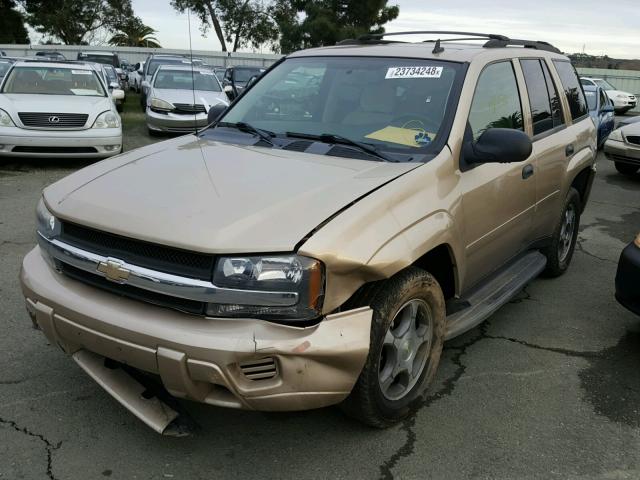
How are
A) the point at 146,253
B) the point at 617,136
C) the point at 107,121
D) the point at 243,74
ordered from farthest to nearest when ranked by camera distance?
1. the point at 243,74
2. the point at 617,136
3. the point at 107,121
4. the point at 146,253

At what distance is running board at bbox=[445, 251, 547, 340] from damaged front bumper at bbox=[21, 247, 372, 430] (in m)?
1.04

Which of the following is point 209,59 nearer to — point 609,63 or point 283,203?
point 609,63

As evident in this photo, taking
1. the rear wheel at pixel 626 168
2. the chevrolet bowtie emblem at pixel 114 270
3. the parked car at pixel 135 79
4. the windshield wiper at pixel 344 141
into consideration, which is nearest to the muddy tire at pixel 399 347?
the windshield wiper at pixel 344 141

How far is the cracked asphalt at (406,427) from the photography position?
2.75 meters

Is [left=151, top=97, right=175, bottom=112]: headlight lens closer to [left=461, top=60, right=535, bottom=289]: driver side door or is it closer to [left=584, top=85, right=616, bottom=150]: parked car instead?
[left=584, top=85, right=616, bottom=150]: parked car

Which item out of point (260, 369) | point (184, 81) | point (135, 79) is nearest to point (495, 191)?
point (260, 369)

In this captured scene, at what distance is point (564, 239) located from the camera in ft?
17.7

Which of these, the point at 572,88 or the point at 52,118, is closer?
the point at 572,88

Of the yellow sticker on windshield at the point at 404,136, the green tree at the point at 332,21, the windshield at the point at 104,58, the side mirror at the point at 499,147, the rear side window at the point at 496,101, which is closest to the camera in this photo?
the side mirror at the point at 499,147

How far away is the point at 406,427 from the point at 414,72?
2020mm

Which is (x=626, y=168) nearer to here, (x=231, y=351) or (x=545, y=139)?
(x=545, y=139)

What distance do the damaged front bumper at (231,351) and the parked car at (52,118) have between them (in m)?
7.07

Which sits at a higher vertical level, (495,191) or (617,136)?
(495,191)

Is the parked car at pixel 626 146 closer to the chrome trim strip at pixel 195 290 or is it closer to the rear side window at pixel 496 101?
the rear side window at pixel 496 101
